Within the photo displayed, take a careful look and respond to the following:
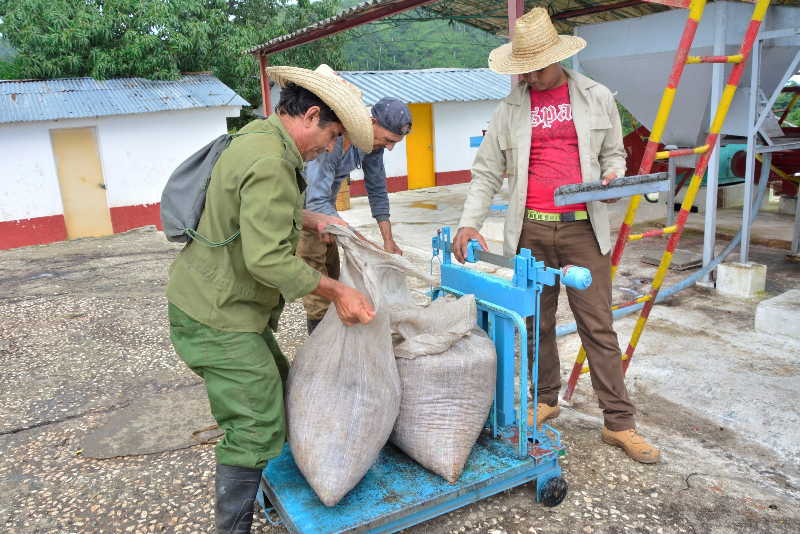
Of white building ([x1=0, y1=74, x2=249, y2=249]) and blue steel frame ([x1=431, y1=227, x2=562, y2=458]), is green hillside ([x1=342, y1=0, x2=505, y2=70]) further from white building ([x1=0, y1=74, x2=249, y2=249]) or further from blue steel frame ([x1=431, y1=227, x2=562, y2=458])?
blue steel frame ([x1=431, y1=227, x2=562, y2=458])

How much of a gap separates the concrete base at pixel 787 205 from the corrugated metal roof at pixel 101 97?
28.2ft

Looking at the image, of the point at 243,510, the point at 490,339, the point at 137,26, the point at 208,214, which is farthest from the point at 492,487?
the point at 137,26

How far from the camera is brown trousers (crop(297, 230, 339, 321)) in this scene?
3.20 meters

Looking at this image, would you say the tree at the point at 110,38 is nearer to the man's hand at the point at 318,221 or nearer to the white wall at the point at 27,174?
the white wall at the point at 27,174

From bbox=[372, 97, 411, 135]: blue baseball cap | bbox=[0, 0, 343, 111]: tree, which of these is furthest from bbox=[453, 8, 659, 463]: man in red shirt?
bbox=[0, 0, 343, 111]: tree

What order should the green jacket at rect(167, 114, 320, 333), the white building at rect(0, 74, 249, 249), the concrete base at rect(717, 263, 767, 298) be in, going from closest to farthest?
the green jacket at rect(167, 114, 320, 333), the concrete base at rect(717, 263, 767, 298), the white building at rect(0, 74, 249, 249)

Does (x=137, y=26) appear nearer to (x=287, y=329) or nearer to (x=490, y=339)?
(x=287, y=329)

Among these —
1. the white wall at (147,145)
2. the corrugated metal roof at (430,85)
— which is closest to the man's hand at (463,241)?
the white wall at (147,145)

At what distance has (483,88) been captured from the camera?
14406 millimetres

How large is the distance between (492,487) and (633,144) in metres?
6.37

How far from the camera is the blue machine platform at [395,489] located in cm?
202

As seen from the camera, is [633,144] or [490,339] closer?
[490,339]

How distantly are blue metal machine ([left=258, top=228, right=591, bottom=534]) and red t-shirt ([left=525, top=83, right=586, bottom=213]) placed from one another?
39 centimetres

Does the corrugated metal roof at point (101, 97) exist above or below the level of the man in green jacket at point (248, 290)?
above
